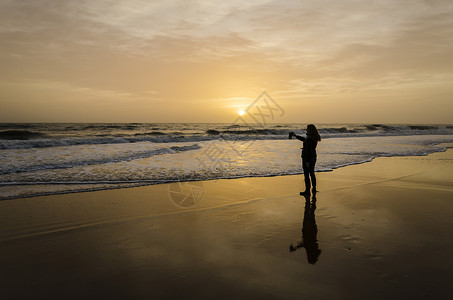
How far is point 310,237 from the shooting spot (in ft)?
15.7

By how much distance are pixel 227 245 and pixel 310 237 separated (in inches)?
56.6

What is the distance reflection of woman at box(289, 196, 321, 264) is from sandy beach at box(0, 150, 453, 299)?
2cm

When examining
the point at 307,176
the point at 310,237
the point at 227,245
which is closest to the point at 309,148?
the point at 307,176

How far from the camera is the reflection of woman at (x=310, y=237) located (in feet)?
13.5

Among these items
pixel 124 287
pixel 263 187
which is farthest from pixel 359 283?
pixel 263 187

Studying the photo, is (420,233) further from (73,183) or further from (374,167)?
(73,183)

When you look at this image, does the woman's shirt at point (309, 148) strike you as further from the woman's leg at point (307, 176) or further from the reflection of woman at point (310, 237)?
the reflection of woman at point (310, 237)

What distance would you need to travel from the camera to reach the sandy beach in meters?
3.26

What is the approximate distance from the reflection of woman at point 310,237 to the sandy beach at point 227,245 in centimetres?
2

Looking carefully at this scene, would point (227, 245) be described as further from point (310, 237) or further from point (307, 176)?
point (307, 176)

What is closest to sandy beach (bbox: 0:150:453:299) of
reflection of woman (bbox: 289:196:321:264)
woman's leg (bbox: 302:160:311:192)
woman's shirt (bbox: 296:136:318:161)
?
reflection of woman (bbox: 289:196:321:264)

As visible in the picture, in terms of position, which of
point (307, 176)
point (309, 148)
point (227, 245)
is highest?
point (309, 148)

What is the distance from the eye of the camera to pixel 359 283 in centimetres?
333

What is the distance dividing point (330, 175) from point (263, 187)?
11.4ft
